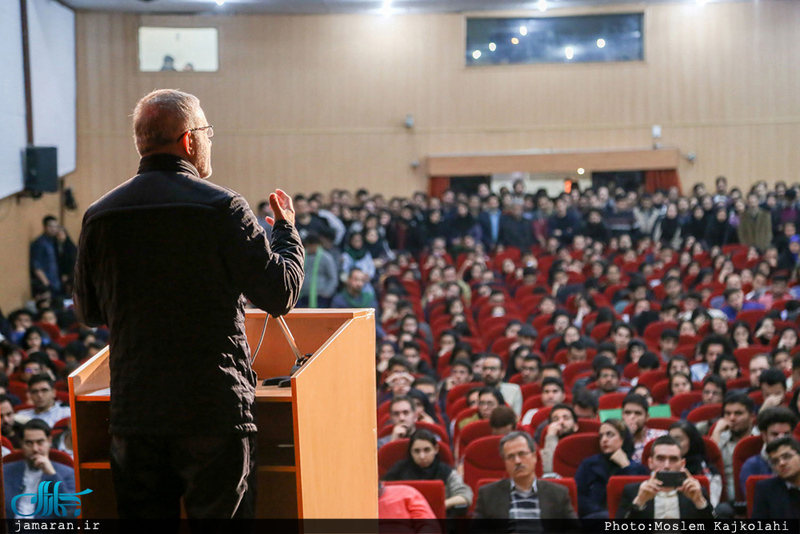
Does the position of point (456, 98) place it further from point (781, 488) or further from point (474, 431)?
point (781, 488)

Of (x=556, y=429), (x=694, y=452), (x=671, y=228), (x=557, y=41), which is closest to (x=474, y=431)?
(x=556, y=429)

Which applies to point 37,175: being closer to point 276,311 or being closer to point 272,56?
point 272,56

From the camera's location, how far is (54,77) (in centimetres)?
812

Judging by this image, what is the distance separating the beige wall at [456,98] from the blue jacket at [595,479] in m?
6.67

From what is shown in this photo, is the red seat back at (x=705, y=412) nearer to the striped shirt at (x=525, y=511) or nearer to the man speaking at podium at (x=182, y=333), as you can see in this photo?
the striped shirt at (x=525, y=511)

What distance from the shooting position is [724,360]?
13.5 ft

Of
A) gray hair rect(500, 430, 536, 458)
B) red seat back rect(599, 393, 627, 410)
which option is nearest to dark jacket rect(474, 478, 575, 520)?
gray hair rect(500, 430, 536, 458)

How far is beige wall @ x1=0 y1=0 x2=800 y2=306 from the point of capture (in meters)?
9.34

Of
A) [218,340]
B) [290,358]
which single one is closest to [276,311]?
[218,340]

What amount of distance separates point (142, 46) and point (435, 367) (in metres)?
5.97

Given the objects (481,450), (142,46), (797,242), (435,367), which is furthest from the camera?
(142,46)

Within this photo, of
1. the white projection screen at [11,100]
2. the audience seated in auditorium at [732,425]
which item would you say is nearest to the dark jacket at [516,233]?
the white projection screen at [11,100]

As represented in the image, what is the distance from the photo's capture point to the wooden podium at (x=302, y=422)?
1.12 meters

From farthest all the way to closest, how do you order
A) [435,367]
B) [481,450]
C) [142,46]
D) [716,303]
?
[142,46], [716,303], [435,367], [481,450]
